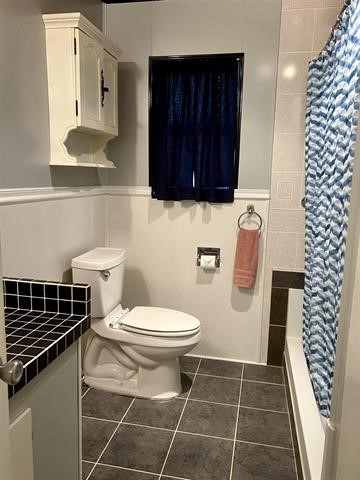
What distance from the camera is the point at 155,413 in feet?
7.15

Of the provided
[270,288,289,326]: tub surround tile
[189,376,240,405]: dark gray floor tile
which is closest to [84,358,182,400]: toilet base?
[189,376,240,405]: dark gray floor tile

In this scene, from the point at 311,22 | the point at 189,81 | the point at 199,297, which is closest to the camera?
the point at 311,22

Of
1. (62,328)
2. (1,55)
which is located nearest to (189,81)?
(1,55)

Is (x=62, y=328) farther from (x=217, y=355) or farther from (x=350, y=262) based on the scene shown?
(x=217, y=355)

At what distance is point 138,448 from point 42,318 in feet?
2.95

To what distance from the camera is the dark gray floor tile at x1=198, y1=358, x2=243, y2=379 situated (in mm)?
2637

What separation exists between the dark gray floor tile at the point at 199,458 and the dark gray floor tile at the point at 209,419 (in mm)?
55

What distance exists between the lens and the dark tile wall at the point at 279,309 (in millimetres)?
2627

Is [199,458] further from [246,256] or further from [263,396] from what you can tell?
[246,256]

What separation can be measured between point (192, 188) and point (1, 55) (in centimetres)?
138

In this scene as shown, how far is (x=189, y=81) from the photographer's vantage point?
257cm

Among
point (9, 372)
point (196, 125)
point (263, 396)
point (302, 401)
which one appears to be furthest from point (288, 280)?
point (9, 372)

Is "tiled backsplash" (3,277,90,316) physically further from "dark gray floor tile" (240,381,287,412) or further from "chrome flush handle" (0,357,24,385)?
"dark gray floor tile" (240,381,287,412)

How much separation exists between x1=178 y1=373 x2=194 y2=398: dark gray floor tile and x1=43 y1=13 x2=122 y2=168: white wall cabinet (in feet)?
4.86
